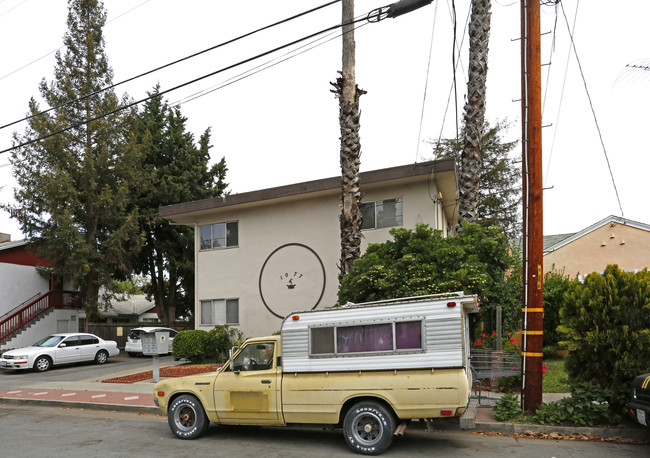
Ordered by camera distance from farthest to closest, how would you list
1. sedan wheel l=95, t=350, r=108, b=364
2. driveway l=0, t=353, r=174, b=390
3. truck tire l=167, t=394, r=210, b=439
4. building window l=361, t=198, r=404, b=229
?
1. sedan wheel l=95, t=350, r=108, b=364
2. driveway l=0, t=353, r=174, b=390
3. building window l=361, t=198, r=404, b=229
4. truck tire l=167, t=394, r=210, b=439

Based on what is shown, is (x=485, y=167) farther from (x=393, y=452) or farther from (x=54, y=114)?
(x=393, y=452)

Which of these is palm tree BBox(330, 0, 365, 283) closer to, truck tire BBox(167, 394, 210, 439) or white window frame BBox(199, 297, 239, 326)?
truck tire BBox(167, 394, 210, 439)

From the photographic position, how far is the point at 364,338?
25.4 ft

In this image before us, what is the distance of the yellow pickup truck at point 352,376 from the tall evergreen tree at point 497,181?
2873 centimetres

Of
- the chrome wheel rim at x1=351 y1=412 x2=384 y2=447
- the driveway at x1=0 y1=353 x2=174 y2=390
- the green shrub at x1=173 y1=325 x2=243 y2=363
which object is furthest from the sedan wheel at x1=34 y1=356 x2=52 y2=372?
the chrome wheel rim at x1=351 y1=412 x2=384 y2=447

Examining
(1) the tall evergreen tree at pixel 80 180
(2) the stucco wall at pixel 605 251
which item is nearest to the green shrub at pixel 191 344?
(1) the tall evergreen tree at pixel 80 180

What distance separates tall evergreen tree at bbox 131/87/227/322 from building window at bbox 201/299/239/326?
970 centimetres

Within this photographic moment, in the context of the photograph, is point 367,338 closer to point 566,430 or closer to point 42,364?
point 566,430

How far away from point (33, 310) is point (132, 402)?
21.6m

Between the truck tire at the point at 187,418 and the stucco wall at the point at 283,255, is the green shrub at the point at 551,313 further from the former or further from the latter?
the truck tire at the point at 187,418

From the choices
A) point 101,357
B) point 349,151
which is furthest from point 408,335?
point 101,357

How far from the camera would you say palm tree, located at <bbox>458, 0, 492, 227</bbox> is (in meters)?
13.5

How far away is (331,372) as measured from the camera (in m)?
7.81

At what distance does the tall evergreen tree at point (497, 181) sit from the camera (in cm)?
3497
